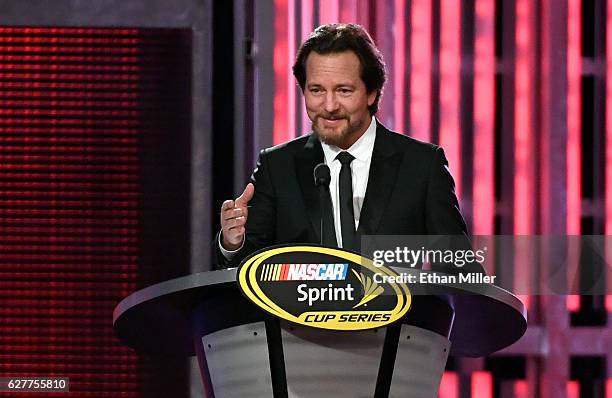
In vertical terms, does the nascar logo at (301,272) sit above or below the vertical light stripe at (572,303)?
above

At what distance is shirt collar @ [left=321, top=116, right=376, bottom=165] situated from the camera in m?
1.92

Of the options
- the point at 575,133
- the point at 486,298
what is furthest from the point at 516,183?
the point at 486,298

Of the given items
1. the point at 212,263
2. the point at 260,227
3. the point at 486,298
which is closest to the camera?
the point at 486,298

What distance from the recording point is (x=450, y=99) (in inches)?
123

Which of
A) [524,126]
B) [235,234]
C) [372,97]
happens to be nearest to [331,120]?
[372,97]

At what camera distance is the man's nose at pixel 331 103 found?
6.25 ft

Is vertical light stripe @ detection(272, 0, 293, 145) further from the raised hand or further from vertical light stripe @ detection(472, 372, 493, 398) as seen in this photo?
the raised hand

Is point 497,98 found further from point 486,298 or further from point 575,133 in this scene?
point 486,298

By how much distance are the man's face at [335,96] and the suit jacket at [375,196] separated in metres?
0.05

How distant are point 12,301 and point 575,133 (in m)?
1.56

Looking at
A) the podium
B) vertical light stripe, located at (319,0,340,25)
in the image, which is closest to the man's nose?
the podium

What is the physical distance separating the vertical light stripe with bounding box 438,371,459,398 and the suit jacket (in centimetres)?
129

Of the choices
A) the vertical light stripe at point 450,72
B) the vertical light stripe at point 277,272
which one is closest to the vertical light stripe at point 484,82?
the vertical light stripe at point 450,72
